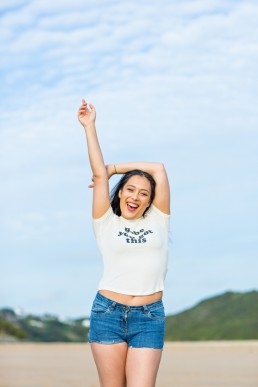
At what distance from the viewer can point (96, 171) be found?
4312 mm

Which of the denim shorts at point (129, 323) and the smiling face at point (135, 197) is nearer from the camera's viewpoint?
the denim shorts at point (129, 323)

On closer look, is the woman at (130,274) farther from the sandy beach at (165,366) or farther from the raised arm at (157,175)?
the sandy beach at (165,366)

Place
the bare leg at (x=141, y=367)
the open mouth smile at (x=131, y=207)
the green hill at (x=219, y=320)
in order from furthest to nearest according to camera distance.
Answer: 1. the green hill at (x=219, y=320)
2. the open mouth smile at (x=131, y=207)
3. the bare leg at (x=141, y=367)

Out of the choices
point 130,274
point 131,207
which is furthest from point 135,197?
point 130,274

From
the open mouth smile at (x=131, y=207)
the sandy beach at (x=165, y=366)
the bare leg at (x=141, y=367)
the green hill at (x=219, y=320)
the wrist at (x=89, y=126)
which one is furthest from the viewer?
the green hill at (x=219, y=320)

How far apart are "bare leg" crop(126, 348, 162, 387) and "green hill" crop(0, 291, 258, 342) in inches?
411

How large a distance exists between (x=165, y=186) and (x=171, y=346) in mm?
8648

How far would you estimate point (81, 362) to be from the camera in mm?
10453

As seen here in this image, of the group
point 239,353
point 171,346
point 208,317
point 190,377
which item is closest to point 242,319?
point 208,317

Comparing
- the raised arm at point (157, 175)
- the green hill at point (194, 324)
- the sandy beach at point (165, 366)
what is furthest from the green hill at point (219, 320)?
the raised arm at point (157, 175)

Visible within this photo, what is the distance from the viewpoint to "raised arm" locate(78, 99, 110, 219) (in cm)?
427

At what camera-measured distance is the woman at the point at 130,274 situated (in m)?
4.10

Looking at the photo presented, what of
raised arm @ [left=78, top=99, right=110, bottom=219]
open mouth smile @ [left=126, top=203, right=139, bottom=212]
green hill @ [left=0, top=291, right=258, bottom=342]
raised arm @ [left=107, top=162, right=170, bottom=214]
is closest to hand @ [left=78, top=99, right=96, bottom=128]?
raised arm @ [left=78, top=99, right=110, bottom=219]

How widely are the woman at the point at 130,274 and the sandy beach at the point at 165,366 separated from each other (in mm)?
4275
